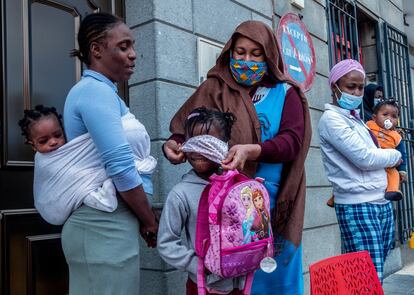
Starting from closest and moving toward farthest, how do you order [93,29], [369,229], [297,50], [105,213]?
1. [105,213]
2. [93,29]
3. [369,229]
4. [297,50]

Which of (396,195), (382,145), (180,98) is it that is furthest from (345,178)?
(180,98)

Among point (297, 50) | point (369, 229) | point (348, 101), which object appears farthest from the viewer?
point (297, 50)

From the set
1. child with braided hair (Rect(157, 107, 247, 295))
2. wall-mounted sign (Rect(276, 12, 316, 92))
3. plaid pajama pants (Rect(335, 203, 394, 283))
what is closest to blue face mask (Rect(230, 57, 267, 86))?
child with braided hair (Rect(157, 107, 247, 295))

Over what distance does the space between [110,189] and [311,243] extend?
2810mm

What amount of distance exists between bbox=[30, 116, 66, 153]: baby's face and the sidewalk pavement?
12.5ft

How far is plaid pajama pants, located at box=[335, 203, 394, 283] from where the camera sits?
2.65 meters

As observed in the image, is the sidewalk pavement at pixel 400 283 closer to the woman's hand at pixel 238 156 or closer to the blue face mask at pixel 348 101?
the blue face mask at pixel 348 101

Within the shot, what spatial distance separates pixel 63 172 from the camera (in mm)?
1636

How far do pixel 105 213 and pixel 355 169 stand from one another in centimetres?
168

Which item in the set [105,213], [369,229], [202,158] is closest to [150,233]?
[105,213]

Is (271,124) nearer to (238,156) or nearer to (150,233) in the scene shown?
(238,156)

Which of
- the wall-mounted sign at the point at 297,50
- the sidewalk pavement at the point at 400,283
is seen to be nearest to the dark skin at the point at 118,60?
the wall-mounted sign at the point at 297,50

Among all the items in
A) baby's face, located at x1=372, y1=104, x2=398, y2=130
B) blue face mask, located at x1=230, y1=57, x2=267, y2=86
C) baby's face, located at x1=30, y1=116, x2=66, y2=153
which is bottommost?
baby's face, located at x1=30, y1=116, x2=66, y2=153

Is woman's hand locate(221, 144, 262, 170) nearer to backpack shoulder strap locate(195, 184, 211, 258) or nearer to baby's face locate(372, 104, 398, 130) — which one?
backpack shoulder strap locate(195, 184, 211, 258)
